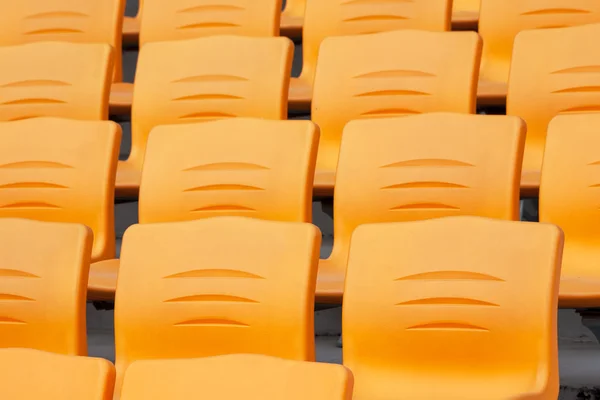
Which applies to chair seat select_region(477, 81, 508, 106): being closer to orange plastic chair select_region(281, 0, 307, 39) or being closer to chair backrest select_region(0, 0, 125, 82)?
orange plastic chair select_region(281, 0, 307, 39)

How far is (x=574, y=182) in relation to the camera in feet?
4.56

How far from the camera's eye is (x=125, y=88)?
2.08 meters

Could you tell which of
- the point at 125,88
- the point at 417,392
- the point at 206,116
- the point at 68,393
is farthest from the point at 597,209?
the point at 125,88

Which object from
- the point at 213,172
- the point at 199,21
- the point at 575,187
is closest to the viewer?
the point at 575,187

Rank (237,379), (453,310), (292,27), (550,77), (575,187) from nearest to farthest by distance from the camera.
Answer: (237,379), (453,310), (575,187), (550,77), (292,27)

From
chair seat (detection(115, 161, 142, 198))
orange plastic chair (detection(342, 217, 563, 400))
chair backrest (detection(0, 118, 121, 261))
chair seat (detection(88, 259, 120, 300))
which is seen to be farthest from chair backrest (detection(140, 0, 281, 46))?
orange plastic chair (detection(342, 217, 563, 400))

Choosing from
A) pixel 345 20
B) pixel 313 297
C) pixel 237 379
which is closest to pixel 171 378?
pixel 237 379

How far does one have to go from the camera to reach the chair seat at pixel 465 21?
6.93 feet

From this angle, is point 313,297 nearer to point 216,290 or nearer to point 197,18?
point 216,290

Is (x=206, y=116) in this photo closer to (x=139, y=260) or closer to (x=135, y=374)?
(x=139, y=260)

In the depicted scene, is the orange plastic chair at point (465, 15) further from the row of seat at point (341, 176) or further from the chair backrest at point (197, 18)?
the row of seat at point (341, 176)

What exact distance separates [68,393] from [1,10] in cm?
147

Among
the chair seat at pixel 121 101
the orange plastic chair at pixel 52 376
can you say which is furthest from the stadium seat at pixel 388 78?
the orange plastic chair at pixel 52 376

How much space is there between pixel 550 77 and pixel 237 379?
3.17ft
